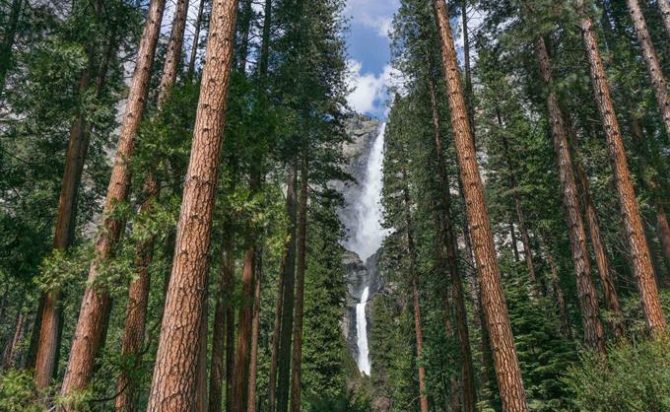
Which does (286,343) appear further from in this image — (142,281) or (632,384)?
(632,384)

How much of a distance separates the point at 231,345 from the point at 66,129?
860 centimetres

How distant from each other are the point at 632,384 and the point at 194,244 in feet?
17.3

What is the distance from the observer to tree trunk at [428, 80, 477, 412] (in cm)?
1156

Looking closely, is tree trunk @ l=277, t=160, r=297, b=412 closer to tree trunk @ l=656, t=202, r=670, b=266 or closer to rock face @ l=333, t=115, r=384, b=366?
tree trunk @ l=656, t=202, r=670, b=266

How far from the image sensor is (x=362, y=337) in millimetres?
59469

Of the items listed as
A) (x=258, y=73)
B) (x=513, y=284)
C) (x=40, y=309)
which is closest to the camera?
(x=258, y=73)

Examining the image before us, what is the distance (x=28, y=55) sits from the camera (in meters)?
9.02

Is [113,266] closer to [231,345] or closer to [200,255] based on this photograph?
[200,255]

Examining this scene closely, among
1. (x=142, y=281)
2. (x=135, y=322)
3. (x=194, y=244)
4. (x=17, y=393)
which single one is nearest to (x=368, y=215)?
A: (x=142, y=281)

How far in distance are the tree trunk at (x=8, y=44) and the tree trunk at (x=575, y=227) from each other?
12284mm

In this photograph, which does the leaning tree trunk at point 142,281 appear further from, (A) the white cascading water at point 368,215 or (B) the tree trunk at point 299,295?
(A) the white cascading water at point 368,215

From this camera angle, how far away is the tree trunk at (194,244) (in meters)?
3.69

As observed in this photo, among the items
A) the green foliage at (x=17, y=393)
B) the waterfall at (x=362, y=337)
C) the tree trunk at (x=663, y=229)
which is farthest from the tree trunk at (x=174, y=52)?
the waterfall at (x=362, y=337)

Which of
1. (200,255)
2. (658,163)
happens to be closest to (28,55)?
(200,255)
